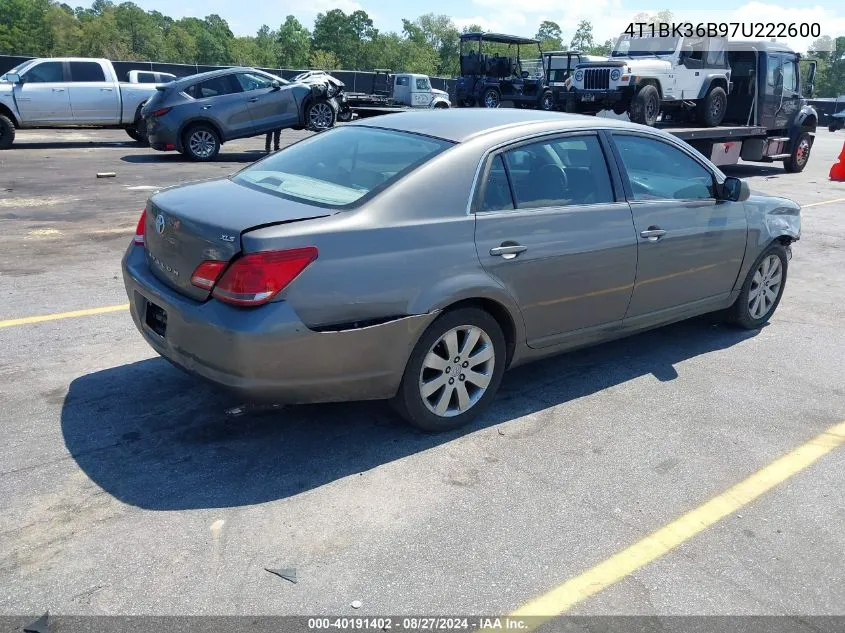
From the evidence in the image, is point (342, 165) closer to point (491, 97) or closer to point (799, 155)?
point (799, 155)

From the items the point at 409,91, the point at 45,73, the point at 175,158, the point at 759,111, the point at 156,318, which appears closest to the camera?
the point at 156,318

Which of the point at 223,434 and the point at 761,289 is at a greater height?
the point at 761,289

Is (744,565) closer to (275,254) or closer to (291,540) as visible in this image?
(291,540)

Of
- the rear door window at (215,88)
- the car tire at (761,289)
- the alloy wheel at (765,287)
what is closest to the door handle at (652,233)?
the car tire at (761,289)

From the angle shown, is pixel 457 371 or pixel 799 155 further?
pixel 799 155

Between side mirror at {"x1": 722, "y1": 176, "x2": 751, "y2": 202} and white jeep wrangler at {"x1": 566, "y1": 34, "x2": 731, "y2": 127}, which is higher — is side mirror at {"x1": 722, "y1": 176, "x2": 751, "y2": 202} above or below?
below

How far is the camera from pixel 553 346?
14.9ft

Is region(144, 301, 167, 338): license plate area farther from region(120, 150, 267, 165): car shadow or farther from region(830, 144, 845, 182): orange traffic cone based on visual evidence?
region(830, 144, 845, 182): orange traffic cone

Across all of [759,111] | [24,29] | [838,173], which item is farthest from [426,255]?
[24,29]

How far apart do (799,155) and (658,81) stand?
4985mm

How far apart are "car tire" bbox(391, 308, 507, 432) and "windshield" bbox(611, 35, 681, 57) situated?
13.2 meters

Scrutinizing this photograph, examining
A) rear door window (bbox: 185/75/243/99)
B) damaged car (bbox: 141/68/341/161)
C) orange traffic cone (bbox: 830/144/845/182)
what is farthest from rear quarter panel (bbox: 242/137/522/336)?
orange traffic cone (bbox: 830/144/845/182)

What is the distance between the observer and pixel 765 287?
6082 mm

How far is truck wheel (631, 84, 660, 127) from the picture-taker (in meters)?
14.9
